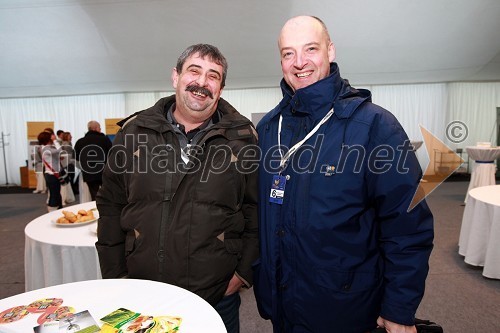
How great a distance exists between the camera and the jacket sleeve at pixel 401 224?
43.6 inches

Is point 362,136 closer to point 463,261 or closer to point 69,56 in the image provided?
point 463,261

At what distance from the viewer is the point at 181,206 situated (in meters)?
1.36

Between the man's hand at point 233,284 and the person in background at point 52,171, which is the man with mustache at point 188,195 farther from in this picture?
the person in background at point 52,171

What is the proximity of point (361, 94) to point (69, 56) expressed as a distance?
8.58 meters

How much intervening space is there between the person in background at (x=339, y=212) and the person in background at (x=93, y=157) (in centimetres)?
494

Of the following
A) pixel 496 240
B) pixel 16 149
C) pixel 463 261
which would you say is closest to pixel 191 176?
pixel 496 240

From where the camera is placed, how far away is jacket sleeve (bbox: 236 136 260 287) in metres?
1.48

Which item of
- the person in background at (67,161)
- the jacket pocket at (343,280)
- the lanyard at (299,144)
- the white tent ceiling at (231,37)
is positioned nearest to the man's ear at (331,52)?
the lanyard at (299,144)

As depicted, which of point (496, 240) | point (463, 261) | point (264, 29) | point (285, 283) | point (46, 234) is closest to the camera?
point (285, 283)

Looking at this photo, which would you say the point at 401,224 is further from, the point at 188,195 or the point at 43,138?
the point at 43,138

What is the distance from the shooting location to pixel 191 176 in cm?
138

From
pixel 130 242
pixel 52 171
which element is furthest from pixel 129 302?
pixel 52 171

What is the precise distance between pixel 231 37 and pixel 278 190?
6644mm

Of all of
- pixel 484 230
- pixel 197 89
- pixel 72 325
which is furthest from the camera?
pixel 484 230
